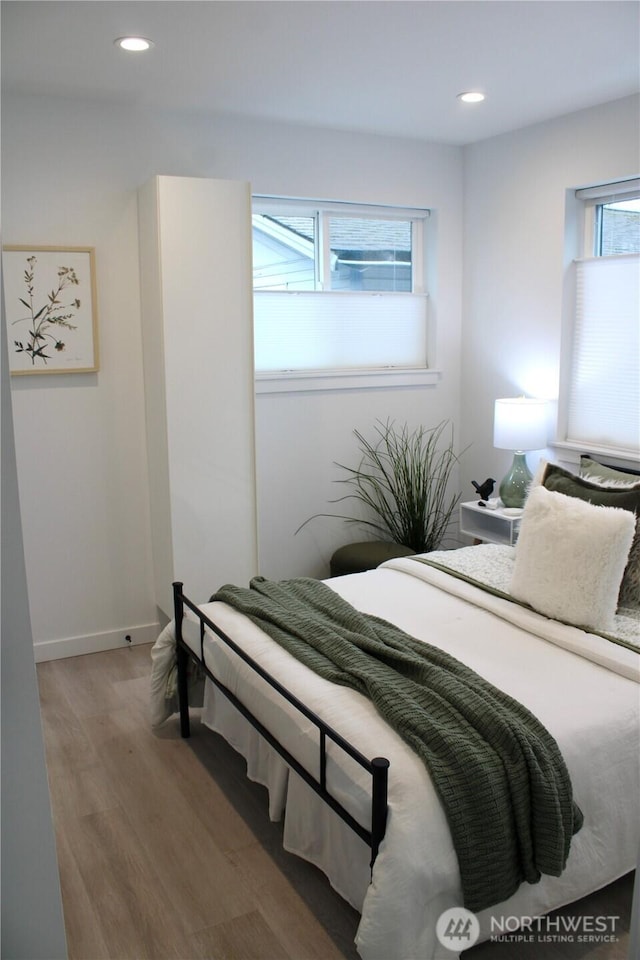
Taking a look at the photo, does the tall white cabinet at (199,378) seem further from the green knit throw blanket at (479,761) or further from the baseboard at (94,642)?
the green knit throw blanket at (479,761)

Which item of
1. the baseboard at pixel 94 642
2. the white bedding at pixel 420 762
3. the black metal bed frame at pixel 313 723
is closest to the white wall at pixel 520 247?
the white bedding at pixel 420 762

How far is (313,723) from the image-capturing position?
2275 mm

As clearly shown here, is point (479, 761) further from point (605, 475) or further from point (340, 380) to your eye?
point (340, 380)

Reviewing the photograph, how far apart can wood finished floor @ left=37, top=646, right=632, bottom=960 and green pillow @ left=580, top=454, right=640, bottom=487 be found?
1.51 m

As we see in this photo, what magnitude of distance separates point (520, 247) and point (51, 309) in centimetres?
248

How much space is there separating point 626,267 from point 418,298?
1.33m

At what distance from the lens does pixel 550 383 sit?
14.3 feet

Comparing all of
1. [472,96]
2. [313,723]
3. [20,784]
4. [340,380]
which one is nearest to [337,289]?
[340,380]

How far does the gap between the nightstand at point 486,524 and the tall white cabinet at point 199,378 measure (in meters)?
1.19

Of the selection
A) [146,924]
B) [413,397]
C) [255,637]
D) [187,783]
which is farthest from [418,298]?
[146,924]

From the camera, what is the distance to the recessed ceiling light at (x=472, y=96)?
3646 mm

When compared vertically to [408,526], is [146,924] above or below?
below

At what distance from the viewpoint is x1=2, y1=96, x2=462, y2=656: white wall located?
3766mm

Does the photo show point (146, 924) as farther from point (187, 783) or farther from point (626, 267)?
point (626, 267)
